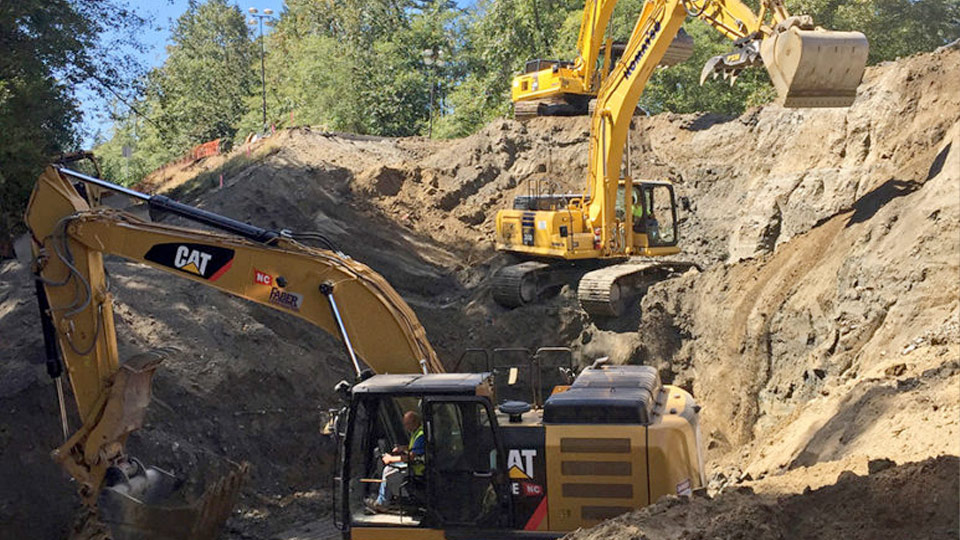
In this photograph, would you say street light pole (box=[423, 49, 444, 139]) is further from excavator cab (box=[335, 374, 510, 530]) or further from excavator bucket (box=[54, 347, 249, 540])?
excavator cab (box=[335, 374, 510, 530])

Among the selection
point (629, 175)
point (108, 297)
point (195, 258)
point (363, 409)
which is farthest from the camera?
point (629, 175)

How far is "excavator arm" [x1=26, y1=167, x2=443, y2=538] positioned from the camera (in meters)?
8.97

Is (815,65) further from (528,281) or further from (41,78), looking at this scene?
(41,78)

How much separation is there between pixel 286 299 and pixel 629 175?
1005 centimetres

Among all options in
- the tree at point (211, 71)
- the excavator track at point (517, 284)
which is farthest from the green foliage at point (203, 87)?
the excavator track at point (517, 284)

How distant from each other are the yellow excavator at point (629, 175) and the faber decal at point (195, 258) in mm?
8129

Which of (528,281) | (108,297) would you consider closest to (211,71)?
(528,281)

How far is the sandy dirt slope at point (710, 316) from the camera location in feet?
36.5

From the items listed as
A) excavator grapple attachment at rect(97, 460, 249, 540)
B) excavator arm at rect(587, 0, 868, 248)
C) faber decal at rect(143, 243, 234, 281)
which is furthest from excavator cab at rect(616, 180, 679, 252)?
faber decal at rect(143, 243, 234, 281)

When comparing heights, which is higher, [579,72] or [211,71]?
[211,71]

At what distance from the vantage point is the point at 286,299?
9156 millimetres

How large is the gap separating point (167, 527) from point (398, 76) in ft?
112

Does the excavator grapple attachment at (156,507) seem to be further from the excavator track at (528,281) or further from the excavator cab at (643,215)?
the excavator cab at (643,215)

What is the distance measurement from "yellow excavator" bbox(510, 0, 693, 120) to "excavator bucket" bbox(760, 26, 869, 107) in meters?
4.65
